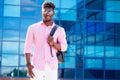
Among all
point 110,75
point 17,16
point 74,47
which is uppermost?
point 17,16

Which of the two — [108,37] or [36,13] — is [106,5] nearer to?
[108,37]

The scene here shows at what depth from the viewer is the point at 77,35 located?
3128 centimetres

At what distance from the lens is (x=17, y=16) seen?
101 ft

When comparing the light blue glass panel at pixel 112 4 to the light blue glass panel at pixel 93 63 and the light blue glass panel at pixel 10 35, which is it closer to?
the light blue glass panel at pixel 93 63


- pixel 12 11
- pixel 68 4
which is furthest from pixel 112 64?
pixel 12 11

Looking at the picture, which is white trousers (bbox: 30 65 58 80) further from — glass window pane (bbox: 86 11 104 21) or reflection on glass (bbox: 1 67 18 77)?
glass window pane (bbox: 86 11 104 21)

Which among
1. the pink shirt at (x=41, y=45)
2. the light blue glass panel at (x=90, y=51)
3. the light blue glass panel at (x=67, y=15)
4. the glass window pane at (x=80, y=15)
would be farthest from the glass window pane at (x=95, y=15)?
the pink shirt at (x=41, y=45)

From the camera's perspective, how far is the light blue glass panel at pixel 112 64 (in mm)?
31094

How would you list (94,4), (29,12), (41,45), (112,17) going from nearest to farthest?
(41,45) → (29,12) → (112,17) → (94,4)

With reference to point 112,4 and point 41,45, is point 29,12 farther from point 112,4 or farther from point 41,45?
point 41,45

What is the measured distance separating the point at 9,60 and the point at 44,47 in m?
25.6

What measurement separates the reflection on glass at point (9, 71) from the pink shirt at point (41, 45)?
83.2ft

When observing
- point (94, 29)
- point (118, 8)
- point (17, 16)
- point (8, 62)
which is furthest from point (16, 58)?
point (118, 8)

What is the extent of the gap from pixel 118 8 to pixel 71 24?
3578 mm
